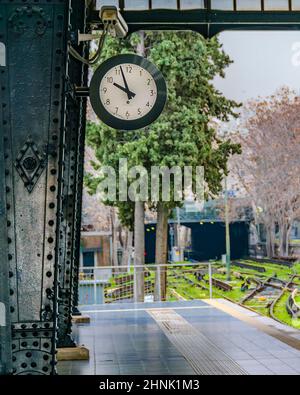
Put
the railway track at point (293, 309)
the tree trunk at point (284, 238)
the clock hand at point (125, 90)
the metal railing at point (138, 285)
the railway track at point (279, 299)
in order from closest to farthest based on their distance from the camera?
the clock hand at point (125, 90) < the metal railing at point (138, 285) < the railway track at point (293, 309) < the railway track at point (279, 299) < the tree trunk at point (284, 238)

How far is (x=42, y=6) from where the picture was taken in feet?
14.6

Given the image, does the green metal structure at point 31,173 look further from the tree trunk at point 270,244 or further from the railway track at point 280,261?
the tree trunk at point 270,244

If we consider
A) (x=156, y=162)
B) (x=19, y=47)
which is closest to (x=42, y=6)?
(x=19, y=47)

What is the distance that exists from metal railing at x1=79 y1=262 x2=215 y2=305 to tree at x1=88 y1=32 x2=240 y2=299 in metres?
0.62

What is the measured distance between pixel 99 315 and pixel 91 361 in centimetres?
402

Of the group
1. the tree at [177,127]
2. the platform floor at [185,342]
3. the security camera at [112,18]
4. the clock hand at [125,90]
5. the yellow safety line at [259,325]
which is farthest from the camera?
the tree at [177,127]

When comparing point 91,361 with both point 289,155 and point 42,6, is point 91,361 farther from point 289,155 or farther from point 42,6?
point 289,155

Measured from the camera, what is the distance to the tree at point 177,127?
54.3ft

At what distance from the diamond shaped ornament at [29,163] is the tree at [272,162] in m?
20.3

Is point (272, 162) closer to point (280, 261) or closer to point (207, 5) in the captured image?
point (280, 261)

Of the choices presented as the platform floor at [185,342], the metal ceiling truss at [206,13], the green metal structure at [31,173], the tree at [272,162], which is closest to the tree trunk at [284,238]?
the tree at [272,162]

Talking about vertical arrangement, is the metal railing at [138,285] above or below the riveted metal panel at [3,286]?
below

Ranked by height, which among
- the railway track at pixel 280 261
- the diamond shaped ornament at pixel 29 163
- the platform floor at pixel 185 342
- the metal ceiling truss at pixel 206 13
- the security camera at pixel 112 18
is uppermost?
the metal ceiling truss at pixel 206 13

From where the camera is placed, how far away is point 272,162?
25.7m
